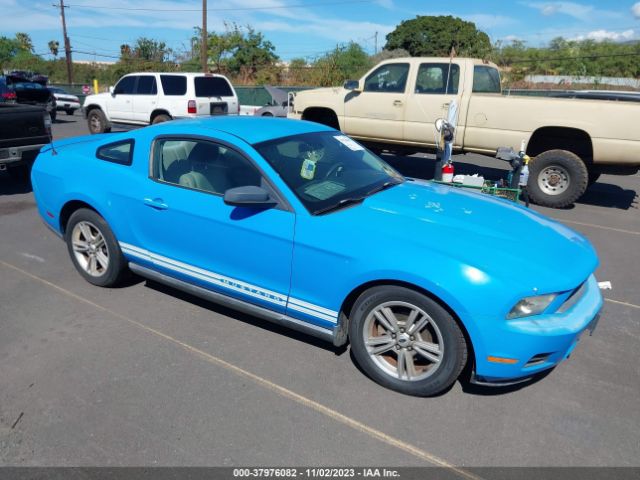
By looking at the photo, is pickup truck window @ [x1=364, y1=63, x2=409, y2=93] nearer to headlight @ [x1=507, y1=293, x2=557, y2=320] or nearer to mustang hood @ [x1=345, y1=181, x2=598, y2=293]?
mustang hood @ [x1=345, y1=181, x2=598, y2=293]

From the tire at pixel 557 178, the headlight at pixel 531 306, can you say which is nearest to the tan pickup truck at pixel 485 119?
the tire at pixel 557 178

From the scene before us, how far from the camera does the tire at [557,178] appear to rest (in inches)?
302

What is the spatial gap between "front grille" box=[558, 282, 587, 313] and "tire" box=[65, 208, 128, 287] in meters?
3.43

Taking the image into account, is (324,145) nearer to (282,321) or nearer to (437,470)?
(282,321)

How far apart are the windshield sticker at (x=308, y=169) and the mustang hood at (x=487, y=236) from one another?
45 cm

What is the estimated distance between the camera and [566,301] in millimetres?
2998

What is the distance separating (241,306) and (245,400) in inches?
29.5

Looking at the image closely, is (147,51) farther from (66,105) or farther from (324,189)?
(324,189)

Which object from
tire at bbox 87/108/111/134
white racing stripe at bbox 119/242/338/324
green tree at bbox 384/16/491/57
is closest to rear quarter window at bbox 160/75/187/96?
tire at bbox 87/108/111/134

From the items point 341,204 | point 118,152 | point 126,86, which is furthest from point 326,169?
point 126,86

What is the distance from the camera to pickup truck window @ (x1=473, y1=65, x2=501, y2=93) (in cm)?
888

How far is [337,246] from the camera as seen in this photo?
10.1ft

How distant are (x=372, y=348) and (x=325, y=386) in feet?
1.29

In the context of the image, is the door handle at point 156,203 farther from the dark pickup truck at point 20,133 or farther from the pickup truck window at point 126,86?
the pickup truck window at point 126,86
